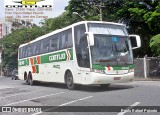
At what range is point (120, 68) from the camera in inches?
635

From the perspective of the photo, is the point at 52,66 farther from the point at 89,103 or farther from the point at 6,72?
the point at 6,72

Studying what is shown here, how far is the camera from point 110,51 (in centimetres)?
1609

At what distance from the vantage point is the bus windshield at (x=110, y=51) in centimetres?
1593

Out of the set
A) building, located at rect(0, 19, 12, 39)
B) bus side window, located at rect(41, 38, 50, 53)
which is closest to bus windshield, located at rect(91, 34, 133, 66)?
bus side window, located at rect(41, 38, 50, 53)

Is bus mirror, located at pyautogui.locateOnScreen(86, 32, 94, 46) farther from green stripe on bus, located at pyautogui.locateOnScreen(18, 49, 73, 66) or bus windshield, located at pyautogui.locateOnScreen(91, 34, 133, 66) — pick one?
green stripe on bus, located at pyautogui.locateOnScreen(18, 49, 73, 66)

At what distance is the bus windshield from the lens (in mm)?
15930

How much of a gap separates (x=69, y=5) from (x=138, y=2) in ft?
30.8

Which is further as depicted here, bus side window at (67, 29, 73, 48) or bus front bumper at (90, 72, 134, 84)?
bus side window at (67, 29, 73, 48)

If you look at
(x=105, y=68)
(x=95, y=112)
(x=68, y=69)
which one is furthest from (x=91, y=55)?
(x=95, y=112)

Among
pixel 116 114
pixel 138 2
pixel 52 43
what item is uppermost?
pixel 138 2

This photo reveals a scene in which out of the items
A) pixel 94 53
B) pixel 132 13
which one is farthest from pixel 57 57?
pixel 132 13

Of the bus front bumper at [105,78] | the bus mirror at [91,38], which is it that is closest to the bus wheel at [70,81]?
the bus front bumper at [105,78]

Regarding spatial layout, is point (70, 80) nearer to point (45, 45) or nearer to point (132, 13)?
point (45, 45)

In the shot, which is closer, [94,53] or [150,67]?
[94,53]
